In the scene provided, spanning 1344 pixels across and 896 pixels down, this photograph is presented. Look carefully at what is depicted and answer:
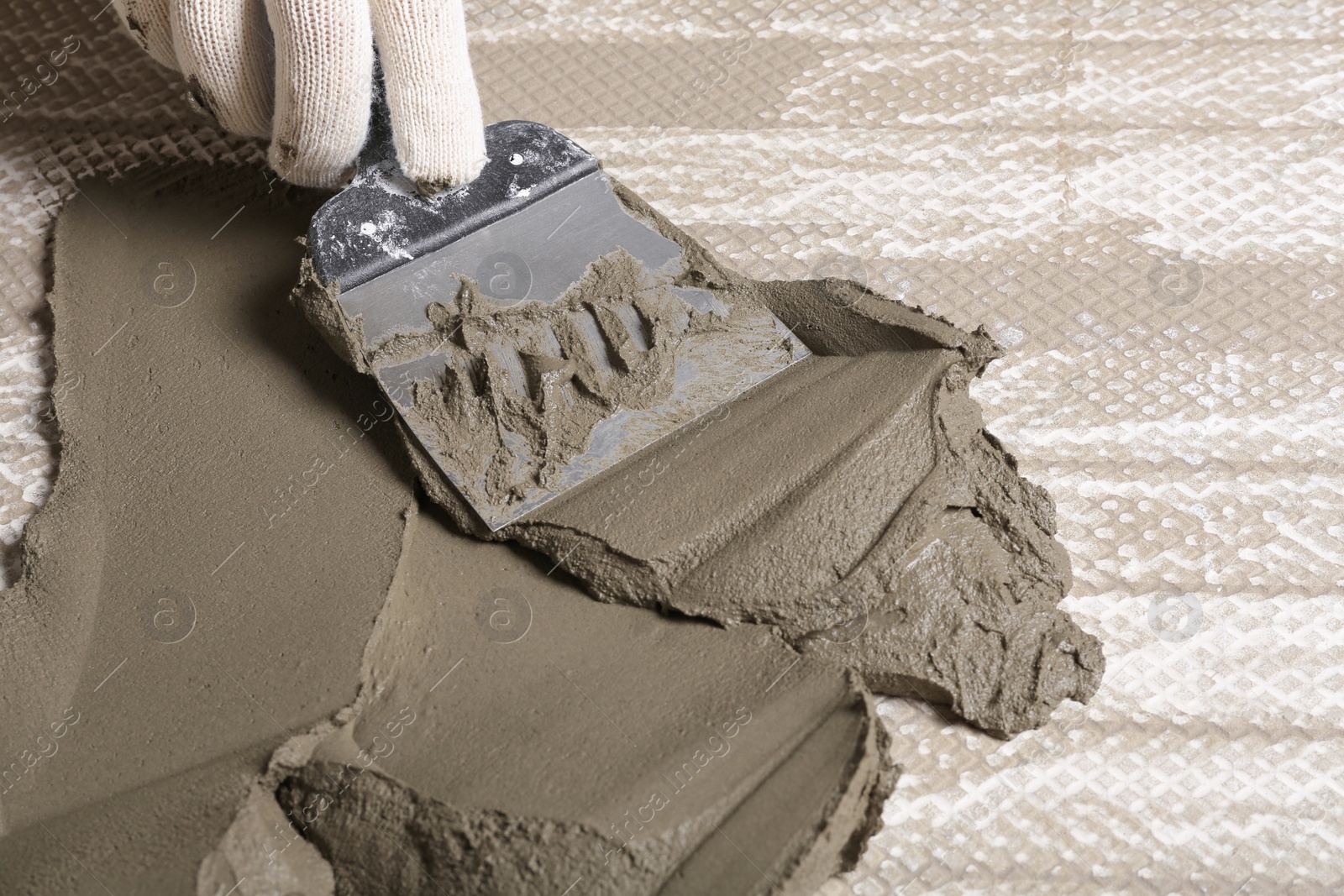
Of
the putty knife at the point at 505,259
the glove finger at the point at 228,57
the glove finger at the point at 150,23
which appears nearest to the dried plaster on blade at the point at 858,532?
the putty knife at the point at 505,259

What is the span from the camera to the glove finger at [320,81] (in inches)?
76.0

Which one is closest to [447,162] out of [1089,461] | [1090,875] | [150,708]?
[150,708]

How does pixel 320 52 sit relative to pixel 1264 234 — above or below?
above

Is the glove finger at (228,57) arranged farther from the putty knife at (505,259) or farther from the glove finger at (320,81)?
the putty knife at (505,259)

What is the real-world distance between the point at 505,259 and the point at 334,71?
43cm

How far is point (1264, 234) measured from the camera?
2660 mm

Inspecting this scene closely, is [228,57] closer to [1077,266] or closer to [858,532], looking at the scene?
[858,532]

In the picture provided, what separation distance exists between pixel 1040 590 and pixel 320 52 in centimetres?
153

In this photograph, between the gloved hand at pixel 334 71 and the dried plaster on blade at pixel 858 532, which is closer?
the dried plaster on blade at pixel 858 532

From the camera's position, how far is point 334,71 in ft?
6.48

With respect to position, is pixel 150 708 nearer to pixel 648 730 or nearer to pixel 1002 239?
pixel 648 730

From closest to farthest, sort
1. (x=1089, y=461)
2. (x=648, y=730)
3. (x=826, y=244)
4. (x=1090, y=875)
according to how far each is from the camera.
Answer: (x=648, y=730) < (x=1090, y=875) < (x=1089, y=461) < (x=826, y=244)

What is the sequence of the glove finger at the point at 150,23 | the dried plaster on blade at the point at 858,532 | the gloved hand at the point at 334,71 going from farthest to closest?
the glove finger at the point at 150,23, the gloved hand at the point at 334,71, the dried plaster on blade at the point at 858,532

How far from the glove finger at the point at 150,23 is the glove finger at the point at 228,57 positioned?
0.09 m
